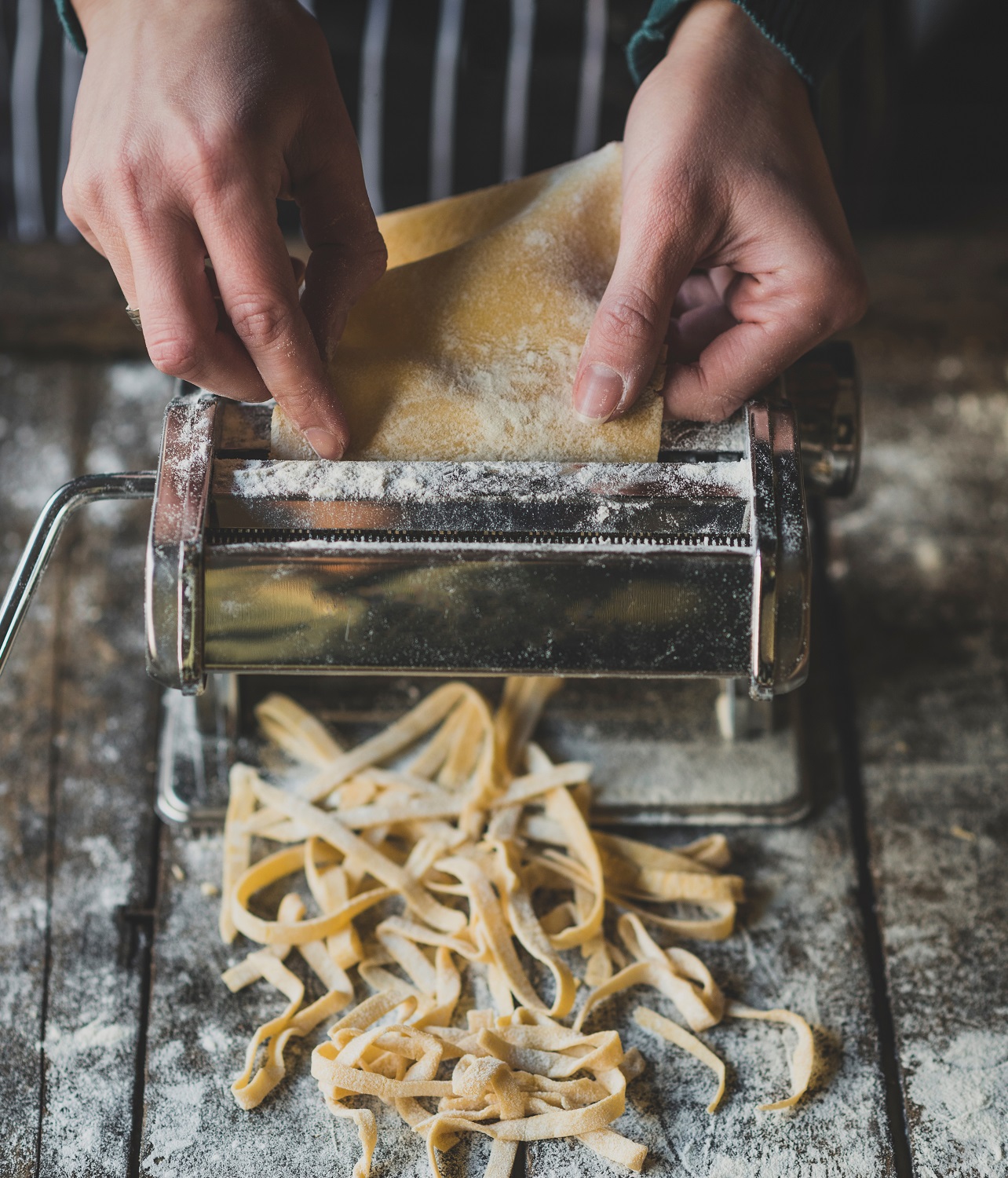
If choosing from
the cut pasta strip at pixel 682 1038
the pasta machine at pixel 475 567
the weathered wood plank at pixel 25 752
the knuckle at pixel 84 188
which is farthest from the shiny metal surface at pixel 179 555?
the cut pasta strip at pixel 682 1038

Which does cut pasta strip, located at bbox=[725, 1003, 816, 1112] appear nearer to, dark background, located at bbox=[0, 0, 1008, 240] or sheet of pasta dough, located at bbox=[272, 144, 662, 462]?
sheet of pasta dough, located at bbox=[272, 144, 662, 462]

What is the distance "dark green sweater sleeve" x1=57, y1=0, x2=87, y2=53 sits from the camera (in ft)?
3.64

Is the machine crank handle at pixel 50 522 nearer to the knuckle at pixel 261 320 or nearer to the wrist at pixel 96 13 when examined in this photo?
the knuckle at pixel 261 320

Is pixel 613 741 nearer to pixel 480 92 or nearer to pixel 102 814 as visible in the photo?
pixel 102 814

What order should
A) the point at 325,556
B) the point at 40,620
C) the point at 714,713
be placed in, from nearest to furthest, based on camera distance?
the point at 325,556 → the point at 714,713 → the point at 40,620

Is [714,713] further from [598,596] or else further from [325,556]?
[325,556]

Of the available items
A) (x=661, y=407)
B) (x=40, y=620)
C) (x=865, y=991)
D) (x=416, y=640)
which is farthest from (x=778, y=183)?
(x=40, y=620)

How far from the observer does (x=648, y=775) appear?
1.33 metres

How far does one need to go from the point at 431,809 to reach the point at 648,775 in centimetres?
24

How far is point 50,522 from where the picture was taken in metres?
1.02

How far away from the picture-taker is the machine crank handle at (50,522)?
1019 mm

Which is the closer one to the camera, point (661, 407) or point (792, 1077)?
point (661, 407)

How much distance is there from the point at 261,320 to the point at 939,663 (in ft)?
3.11

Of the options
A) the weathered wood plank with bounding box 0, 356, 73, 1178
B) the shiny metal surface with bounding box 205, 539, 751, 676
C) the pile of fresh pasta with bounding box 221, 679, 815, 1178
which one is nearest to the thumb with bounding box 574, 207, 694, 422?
the shiny metal surface with bounding box 205, 539, 751, 676
